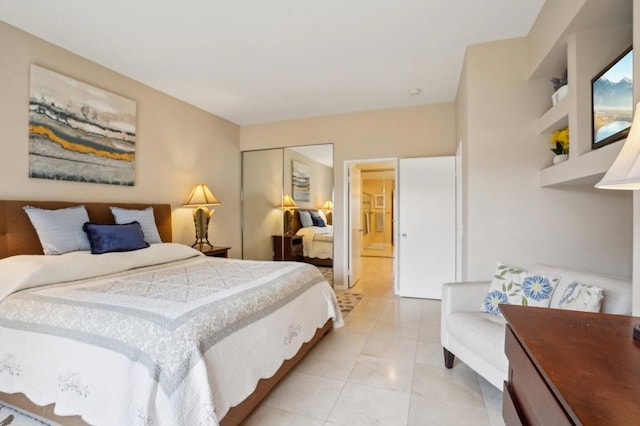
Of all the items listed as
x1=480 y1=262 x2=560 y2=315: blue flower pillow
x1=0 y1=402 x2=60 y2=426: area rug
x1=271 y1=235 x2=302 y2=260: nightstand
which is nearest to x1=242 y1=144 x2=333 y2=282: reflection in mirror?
x1=271 y1=235 x2=302 y2=260: nightstand

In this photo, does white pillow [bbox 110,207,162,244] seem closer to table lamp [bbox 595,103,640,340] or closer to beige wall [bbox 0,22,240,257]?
beige wall [bbox 0,22,240,257]

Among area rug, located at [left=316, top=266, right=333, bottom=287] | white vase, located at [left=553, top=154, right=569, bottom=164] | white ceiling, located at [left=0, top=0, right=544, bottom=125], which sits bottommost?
area rug, located at [left=316, top=266, right=333, bottom=287]

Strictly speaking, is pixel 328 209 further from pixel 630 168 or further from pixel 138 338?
pixel 630 168

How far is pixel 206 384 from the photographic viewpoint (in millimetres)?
1322

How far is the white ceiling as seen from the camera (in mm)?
2213

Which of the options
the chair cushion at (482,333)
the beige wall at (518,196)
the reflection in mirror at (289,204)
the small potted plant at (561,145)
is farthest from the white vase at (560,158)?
the reflection in mirror at (289,204)

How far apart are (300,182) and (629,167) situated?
4.18 m

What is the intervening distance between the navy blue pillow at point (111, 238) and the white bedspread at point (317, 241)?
8.27ft

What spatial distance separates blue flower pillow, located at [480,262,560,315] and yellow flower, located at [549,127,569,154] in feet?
3.07

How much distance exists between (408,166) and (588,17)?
8.30 ft

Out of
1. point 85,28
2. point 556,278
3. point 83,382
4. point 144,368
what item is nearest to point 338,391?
point 144,368

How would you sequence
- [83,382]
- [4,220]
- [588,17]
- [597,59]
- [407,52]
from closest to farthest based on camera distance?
[83,382]
[588,17]
[597,59]
[4,220]
[407,52]

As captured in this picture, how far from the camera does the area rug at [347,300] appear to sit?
3.71 meters

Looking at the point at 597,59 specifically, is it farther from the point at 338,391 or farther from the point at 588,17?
the point at 338,391
